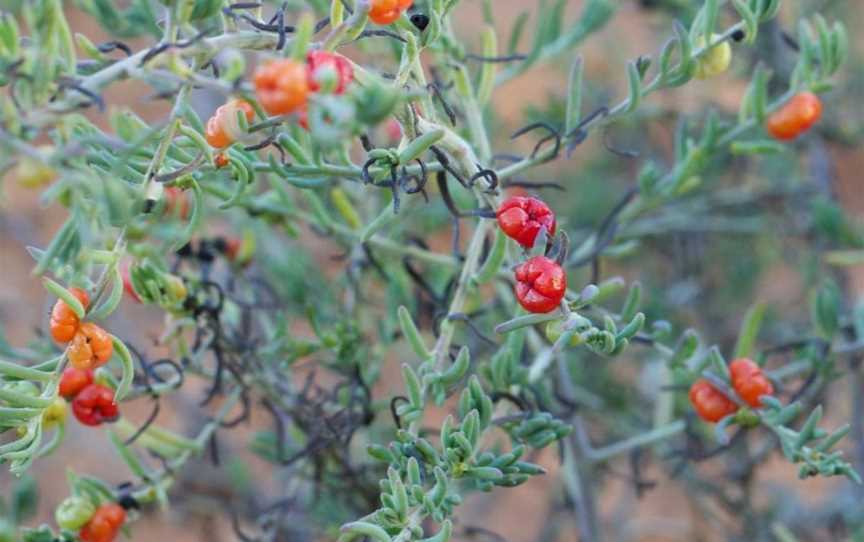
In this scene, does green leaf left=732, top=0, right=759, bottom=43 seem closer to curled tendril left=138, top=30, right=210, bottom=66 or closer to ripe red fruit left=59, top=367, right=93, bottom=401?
curled tendril left=138, top=30, right=210, bottom=66

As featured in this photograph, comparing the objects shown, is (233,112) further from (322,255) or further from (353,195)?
(322,255)

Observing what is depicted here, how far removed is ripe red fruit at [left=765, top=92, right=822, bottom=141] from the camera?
1.09 m

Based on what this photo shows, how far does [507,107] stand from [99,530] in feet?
6.94

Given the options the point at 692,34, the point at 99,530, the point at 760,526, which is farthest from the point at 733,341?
the point at 99,530

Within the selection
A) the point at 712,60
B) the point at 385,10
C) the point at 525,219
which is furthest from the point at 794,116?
the point at 385,10

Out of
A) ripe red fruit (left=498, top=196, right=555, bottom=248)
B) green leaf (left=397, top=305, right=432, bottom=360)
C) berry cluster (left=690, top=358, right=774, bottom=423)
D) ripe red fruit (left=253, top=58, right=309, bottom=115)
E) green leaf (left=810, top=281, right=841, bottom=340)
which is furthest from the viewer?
green leaf (left=810, top=281, right=841, bottom=340)

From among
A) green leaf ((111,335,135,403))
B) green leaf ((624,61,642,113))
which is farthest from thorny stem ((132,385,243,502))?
green leaf ((624,61,642,113))

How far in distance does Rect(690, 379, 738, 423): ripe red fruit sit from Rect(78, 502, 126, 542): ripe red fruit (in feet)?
1.88

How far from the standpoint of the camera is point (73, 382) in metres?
0.97

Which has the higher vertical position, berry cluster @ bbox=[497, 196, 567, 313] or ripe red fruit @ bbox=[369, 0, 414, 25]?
ripe red fruit @ bbox=[369, 0, 414, 25]

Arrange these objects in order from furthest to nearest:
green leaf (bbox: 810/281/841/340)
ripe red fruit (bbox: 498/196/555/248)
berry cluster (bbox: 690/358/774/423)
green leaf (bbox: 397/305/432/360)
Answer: green leaf (bbox: 810/281/841/340) → berry cluster (bbox: 690/358/774/423) → green leaf (bbox: 397/305/432/360) → ripe red fruit (bbox: 498/196/555/248)

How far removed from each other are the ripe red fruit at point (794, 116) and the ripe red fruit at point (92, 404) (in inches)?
28.3

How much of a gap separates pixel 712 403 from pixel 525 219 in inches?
13.6

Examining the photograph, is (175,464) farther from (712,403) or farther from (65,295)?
(712,403)
